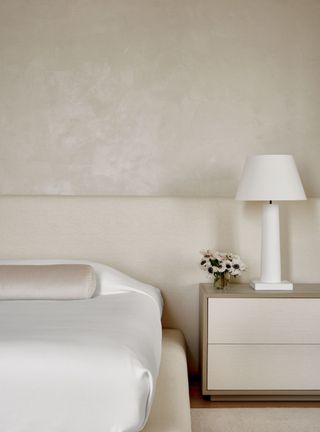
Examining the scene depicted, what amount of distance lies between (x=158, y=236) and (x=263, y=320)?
766mm

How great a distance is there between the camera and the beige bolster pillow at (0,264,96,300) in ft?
8.65

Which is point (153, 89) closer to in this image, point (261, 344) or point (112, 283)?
point (112, 283)

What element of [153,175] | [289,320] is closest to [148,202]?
[153,175]

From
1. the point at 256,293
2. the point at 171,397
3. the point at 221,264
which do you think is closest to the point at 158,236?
the point at 221,264

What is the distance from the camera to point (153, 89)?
128 inches

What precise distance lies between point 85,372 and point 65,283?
3.50 feet

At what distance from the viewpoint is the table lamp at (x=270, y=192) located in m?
2.82

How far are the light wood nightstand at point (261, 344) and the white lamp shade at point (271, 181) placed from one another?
473 mm

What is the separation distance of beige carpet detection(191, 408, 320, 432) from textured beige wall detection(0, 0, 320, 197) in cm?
125

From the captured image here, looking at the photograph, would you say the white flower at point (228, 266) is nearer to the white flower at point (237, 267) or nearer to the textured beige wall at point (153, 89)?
the white flower at point (237, 267)

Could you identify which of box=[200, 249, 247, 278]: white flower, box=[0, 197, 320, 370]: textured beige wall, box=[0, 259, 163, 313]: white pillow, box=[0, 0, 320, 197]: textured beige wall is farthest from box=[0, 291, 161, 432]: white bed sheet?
box=[0, 0, 320, 197]: textured beige wall

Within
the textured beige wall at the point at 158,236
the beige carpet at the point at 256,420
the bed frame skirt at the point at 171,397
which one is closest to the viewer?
the bed frame skirt at the point at 171,397

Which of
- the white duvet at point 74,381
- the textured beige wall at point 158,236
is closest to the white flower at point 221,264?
the textured beige wall at point 158,236

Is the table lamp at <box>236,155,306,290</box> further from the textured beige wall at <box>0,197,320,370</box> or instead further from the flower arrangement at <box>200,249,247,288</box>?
the textured beige wall at <box>0,197,320,370</box>
